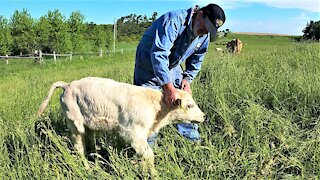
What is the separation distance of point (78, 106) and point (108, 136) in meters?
0.52

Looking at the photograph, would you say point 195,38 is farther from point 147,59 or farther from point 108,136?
point 108,136

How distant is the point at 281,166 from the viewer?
3564 mm

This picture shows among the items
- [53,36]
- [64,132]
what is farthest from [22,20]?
[64,132]

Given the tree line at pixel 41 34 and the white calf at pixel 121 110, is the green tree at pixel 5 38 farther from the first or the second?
the white calf at pixel 121 110

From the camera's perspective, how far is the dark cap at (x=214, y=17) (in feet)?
13.2

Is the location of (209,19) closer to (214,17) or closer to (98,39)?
(214,17)

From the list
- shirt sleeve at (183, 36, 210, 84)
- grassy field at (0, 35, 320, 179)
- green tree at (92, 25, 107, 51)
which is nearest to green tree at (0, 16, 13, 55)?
green tree at (92, 25, 107, 51)

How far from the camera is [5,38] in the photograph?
154 ft

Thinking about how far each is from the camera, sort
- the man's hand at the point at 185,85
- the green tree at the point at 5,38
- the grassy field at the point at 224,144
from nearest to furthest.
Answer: the grassy field at the point at 224,144 < the man's hand at the point at 185,85 < the green tree at the point at 5,38

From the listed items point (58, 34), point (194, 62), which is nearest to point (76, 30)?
point (58, 34)

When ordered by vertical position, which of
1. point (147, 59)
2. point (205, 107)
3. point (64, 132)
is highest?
point (147, 59)

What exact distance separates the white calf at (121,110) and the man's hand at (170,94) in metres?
0.08

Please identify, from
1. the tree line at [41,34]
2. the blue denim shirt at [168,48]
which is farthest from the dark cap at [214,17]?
the tree line at [41,34]

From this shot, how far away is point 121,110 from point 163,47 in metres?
0.82
